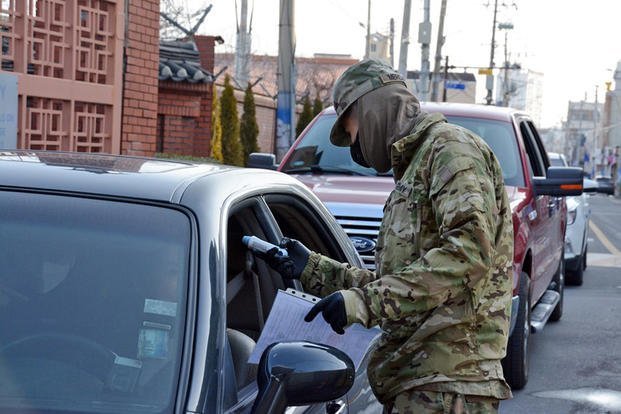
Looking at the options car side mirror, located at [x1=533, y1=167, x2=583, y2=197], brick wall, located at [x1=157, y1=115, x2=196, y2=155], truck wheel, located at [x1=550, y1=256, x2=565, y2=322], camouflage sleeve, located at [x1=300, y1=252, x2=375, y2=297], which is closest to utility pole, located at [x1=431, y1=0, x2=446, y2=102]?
brick wall, located at [x1=157, y1=115, x2=196, y2=155]

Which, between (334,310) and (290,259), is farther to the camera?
(290,259)

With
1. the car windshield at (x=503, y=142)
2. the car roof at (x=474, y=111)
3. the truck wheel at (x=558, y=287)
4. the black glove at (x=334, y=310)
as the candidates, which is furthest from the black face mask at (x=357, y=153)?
the truck wheel at (x=558, y=287)

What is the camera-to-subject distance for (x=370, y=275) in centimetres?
382

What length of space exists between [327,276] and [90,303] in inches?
38.4

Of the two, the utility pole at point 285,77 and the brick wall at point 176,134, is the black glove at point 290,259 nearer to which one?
the utility pole at point 285,77

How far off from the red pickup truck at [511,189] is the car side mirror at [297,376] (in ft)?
15.5

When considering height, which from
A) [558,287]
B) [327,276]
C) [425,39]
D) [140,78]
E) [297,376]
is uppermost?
[425,39]

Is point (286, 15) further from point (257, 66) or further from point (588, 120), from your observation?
point (588, 120)

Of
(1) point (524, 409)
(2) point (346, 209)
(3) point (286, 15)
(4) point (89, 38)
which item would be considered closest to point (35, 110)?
(4) point (89, 38)

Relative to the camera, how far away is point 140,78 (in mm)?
11922

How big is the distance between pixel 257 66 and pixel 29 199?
292 feet

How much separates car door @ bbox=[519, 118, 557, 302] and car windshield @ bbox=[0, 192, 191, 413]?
5.76 meters

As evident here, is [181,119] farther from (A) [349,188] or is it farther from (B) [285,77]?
(A) [349,188]

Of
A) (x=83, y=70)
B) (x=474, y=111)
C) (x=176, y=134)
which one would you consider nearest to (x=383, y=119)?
(x=474, y=111)
